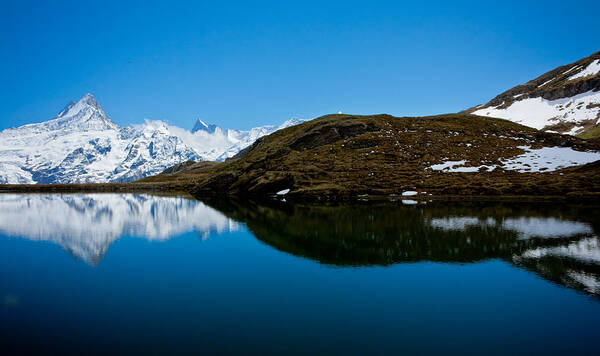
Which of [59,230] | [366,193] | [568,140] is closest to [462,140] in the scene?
[568,140]

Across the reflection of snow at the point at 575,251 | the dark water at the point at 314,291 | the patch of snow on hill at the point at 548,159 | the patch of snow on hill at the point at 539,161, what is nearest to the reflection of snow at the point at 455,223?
the dark water at the point at 314,291

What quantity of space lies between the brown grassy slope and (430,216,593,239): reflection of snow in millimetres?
30826

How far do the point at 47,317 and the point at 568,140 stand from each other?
120946 mm

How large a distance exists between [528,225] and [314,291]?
30412 millimetres

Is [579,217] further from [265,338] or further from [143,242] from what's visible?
[143,242]

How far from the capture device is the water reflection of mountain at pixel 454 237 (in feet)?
82.9

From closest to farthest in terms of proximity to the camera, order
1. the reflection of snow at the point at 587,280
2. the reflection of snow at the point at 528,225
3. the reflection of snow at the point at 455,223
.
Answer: the reflection of snow at the point at 587,280 → the reflection of snow at the point at 528,225 → the reflection of snow at the point at 455,223

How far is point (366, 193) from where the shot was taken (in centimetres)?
7912

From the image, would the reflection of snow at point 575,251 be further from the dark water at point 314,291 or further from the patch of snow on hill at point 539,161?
the patch of snow on hill at point 539,161

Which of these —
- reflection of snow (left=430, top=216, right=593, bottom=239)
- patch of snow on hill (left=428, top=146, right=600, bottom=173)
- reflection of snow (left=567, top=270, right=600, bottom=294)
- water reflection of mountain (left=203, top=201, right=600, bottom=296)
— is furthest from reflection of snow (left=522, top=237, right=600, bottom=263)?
patch of snow on hill (left=428, top=146, right=600, bottom=173)

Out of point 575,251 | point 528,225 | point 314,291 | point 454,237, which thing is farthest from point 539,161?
point 314,291

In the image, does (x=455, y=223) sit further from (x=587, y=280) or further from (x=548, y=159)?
(x=548, y=159)

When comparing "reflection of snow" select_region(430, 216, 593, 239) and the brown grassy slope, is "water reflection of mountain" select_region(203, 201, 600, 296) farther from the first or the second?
the brown grassy slope

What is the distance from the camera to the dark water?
45.3ft
